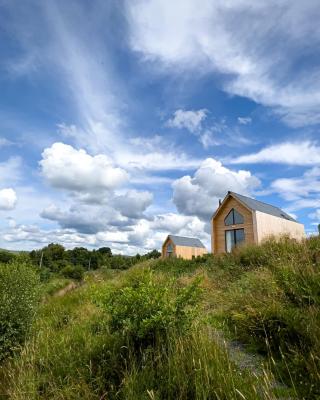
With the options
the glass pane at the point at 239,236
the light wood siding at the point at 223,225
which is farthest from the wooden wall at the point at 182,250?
the glass pane at the point at 239,236

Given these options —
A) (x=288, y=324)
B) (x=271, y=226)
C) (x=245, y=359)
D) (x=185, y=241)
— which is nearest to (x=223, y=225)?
(x=271, y=226)

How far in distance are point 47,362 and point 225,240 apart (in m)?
19.2

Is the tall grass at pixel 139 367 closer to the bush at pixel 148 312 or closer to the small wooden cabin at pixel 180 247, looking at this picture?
the bush at pixel 148 312

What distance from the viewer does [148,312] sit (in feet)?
11.2

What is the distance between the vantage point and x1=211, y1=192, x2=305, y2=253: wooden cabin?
19797 mm

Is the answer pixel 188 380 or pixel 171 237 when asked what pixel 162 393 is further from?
pixel 171 237

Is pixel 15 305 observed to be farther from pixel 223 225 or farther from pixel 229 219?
pixel 223 225

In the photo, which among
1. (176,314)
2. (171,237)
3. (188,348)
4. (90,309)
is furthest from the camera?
(171,237)

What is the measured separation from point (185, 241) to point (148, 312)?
35.9 meters

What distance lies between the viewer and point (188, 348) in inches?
118

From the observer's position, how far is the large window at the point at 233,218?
824 inches

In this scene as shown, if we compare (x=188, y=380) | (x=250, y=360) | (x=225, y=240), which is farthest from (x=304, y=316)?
(x=225, y=240)

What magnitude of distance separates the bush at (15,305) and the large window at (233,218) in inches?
643

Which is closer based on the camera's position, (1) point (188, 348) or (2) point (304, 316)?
(1) point (188, 348)
